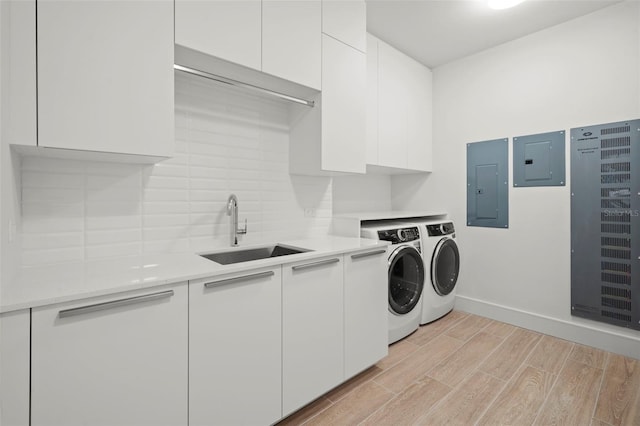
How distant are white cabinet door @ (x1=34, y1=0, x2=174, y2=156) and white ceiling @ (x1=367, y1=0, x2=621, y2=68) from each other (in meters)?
1.80

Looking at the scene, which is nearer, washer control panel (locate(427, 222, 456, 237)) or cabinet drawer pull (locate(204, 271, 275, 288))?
cabinet drawer pull (locate(204, 271, 275, 288))

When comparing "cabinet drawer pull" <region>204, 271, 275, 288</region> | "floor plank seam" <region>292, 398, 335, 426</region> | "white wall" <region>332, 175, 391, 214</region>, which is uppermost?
→ "white wall" <region>332, 175, 391, 214</region>

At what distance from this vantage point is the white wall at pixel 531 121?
7.66 ft

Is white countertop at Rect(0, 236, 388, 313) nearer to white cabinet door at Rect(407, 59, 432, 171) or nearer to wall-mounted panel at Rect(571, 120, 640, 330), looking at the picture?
white cabinet door at Rect(407, 59, 432, 171)

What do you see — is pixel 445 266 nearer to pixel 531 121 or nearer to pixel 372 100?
pixel 531 121

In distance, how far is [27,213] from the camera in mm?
1331

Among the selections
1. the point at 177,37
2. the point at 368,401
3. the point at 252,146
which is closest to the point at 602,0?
the point at 252,146

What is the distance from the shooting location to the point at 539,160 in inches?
106

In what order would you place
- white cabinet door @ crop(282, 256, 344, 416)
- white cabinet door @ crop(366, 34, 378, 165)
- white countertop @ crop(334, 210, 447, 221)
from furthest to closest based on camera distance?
white cabinet door @ crop(366, 34, 378, 165) → white countertop @ crop(334, 210, 447, 221) → white cabinet door @ crop(282, 256, 344, 416)

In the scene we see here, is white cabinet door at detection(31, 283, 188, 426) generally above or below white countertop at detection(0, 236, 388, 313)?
below

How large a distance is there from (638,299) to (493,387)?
56.0 inches

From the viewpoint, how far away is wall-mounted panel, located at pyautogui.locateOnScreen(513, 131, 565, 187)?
258 cm

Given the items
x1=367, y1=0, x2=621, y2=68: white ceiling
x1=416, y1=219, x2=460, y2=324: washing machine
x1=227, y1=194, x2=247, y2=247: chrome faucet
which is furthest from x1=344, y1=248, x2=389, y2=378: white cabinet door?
x1=367, y1=0, x2=621, y2=68: white ceiling

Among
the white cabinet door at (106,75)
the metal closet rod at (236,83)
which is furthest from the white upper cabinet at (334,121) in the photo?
the white cabinet door at (106,75)
